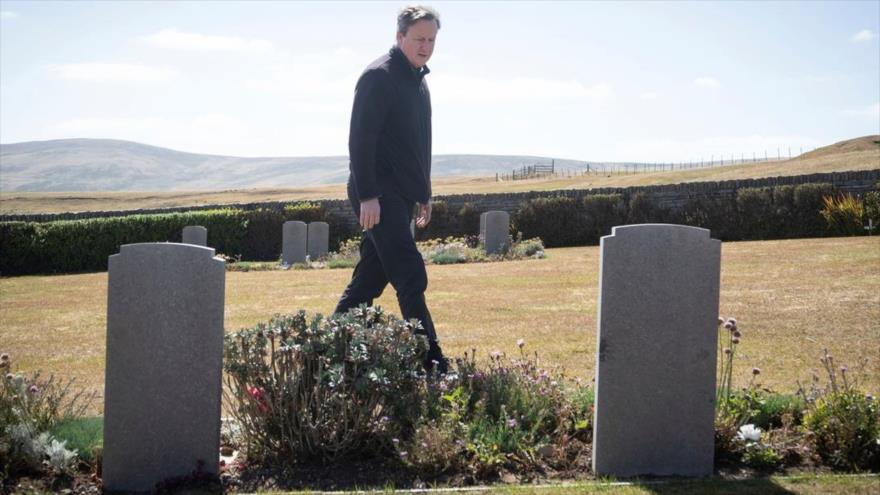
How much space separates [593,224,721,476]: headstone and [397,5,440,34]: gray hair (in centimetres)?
197

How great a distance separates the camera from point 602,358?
4277 millimetres

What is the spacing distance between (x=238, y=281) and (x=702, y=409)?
1393cm

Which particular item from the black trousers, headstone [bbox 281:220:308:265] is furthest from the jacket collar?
headstone [bbox 281:220:308:265]

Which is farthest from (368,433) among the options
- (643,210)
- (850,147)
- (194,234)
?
(850,147)

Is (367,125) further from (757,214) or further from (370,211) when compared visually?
(757,214)

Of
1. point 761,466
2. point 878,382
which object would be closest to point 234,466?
point 761,466

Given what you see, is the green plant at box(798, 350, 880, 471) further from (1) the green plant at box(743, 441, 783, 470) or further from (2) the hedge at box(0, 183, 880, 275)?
(2) the hedge at box(0, 183, 880, 275)

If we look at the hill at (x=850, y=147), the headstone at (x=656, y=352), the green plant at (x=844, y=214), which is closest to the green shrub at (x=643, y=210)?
the green plant at (x=844, y=214)

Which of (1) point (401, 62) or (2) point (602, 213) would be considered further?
(2) point (602, 213)

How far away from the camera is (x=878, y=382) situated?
6102 millimetres

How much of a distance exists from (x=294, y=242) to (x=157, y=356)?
17.2 m

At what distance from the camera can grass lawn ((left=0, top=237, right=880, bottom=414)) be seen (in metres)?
7.51

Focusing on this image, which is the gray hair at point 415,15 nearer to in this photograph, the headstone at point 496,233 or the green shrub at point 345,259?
the green shrub at point 345,259

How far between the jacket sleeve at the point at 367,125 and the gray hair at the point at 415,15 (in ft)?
1.19
